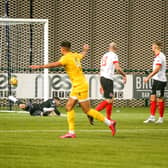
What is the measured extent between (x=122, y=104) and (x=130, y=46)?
2737 mm

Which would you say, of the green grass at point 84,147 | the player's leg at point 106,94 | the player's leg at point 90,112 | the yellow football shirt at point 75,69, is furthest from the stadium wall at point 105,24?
the yellow football shirt at point 75,69

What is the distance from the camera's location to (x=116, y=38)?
34.2m

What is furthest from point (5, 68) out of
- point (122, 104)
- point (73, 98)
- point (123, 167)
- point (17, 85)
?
point (123, 167)

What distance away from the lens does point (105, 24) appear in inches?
1336

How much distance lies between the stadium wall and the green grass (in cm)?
1438

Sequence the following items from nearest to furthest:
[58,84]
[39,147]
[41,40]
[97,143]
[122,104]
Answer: [39,147] < [97,143] < [41,40] < [58,84] < [122,104]

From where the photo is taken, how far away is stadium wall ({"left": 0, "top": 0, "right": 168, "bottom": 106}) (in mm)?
33406

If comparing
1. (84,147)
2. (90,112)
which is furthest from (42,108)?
(84,147)

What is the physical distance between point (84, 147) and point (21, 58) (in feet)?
49.0

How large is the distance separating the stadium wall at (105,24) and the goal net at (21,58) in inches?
202

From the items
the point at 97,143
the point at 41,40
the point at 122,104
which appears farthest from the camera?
the point at 122,104

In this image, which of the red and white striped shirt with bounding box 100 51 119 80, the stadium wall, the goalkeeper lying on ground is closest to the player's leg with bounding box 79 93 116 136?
the red and white striped shirt with bounding box 100 51 119 80

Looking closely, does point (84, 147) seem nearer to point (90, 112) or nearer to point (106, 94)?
point (90, 112)

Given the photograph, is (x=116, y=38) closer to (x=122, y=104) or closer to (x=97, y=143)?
(x=122, y=104)
